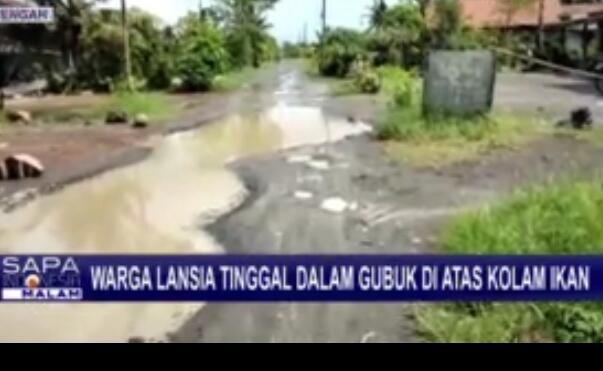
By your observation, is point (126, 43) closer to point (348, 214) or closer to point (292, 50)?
point (292, 50)

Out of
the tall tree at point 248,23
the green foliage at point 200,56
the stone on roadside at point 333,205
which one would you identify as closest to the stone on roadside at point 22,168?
the green foliage at point 200,56

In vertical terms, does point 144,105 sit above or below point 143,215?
above

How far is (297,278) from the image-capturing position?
1.49 metres

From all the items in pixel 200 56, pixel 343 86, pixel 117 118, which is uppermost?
pixel 200 56

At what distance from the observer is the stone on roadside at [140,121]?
2124 mm

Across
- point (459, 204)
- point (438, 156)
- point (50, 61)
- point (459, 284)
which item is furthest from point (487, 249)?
point (438, 156)

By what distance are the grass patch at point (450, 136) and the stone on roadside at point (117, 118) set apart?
100cm

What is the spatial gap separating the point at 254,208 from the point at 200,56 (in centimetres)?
49

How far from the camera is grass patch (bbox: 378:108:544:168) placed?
128 inches

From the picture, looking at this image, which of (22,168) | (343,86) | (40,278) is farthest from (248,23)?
(343,86)

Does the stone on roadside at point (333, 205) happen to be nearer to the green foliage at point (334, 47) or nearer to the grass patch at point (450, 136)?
the green foliage at point (334, 47)

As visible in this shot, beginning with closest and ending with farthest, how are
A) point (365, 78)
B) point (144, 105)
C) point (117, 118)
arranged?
point (144, 105) → point (117, 118) → point (365, 78)

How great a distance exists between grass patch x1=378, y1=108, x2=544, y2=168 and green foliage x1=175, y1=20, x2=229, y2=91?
0.71 m

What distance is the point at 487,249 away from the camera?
1.66m
